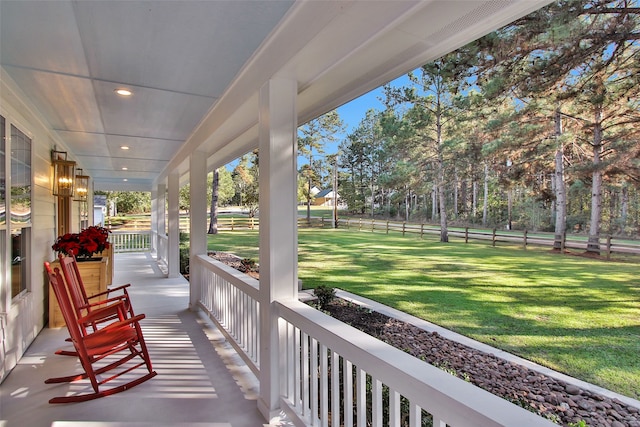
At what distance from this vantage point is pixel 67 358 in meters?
3.07

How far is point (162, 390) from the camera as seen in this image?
2527 mm

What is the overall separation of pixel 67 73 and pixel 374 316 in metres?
4.30

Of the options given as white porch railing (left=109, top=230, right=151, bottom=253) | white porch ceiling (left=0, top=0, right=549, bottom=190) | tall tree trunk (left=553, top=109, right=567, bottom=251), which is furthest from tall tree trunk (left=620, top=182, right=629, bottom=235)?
white porch railing (left=109, top=230, right=151, bottom=253)

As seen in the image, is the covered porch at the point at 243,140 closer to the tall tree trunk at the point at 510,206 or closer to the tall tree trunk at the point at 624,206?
the tall tree trunk at the point at 624,206

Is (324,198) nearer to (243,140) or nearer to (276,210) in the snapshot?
(243,140)

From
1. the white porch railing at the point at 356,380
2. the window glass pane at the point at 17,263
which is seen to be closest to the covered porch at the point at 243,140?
the white porch railing at the point at 356,380

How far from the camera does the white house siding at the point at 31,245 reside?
260cm

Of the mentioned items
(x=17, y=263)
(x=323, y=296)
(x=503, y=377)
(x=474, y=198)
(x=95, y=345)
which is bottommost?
(x=503, y=377)

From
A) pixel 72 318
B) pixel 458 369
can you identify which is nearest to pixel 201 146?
pixel 72 318

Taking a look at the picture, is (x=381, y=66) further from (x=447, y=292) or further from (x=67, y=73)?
(x=447, y=292)

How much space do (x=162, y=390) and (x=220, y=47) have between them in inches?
93.4

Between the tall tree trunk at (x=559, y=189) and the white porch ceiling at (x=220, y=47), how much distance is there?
254cm

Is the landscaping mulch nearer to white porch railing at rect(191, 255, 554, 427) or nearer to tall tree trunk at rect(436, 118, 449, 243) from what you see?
white porch railing at rect(191, 255, 554, 427)

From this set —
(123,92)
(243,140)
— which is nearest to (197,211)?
(243,140)
